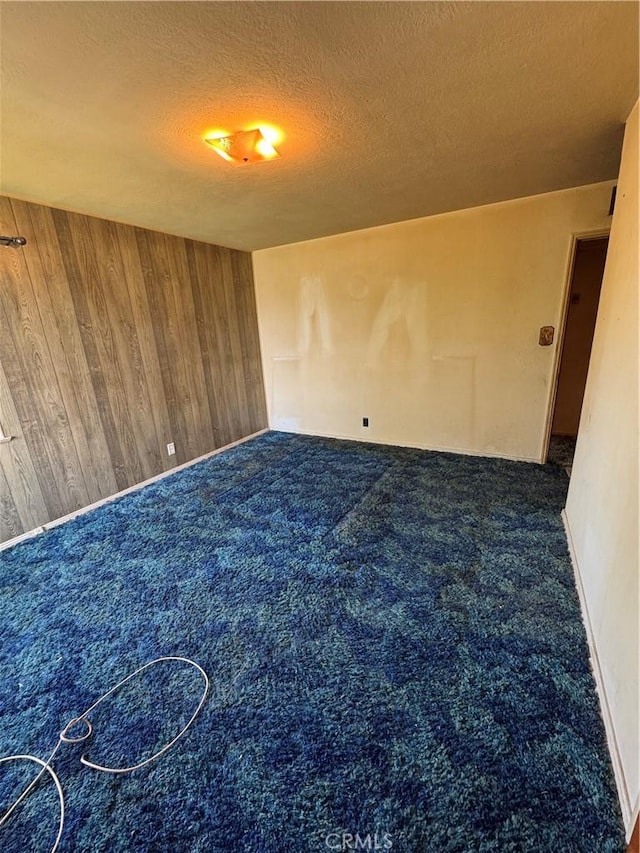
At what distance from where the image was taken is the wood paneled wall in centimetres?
237

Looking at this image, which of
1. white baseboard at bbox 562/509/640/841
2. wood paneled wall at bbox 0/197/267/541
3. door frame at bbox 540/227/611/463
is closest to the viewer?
white baseboard at bbox 562/509/640/841

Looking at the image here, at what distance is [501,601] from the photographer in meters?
1.69

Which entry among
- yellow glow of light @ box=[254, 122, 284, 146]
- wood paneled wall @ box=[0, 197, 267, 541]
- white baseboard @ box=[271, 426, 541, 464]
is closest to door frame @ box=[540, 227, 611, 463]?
white baseboard @ box=[271, 426, 541, 464]

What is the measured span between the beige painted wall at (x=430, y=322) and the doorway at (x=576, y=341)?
26.5 inches

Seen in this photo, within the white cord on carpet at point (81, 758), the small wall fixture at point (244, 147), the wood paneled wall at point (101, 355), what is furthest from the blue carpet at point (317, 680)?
the small wall fixture at point (244, 147)

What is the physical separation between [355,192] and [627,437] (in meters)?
2.26

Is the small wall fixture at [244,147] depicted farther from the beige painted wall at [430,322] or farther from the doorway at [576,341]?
the doorway at [576,341]

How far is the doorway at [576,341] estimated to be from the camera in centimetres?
350

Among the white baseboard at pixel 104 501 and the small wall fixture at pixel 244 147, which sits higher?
the small wall fixture at pixel 244 147

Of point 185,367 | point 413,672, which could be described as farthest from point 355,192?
point 413,672

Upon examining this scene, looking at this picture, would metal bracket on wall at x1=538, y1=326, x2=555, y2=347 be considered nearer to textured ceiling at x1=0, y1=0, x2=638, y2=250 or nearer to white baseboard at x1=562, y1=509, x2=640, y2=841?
textured ceiling at x1=0, y1=0, x2=638, y2=250

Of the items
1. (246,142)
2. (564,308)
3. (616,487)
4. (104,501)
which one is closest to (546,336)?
(564,308)

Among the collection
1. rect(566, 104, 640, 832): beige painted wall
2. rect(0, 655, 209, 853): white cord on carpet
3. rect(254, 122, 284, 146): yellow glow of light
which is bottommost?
rect(0, 655, 209, 853): white cord on carpet

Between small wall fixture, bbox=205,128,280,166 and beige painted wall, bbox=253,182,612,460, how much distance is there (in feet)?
6.12
